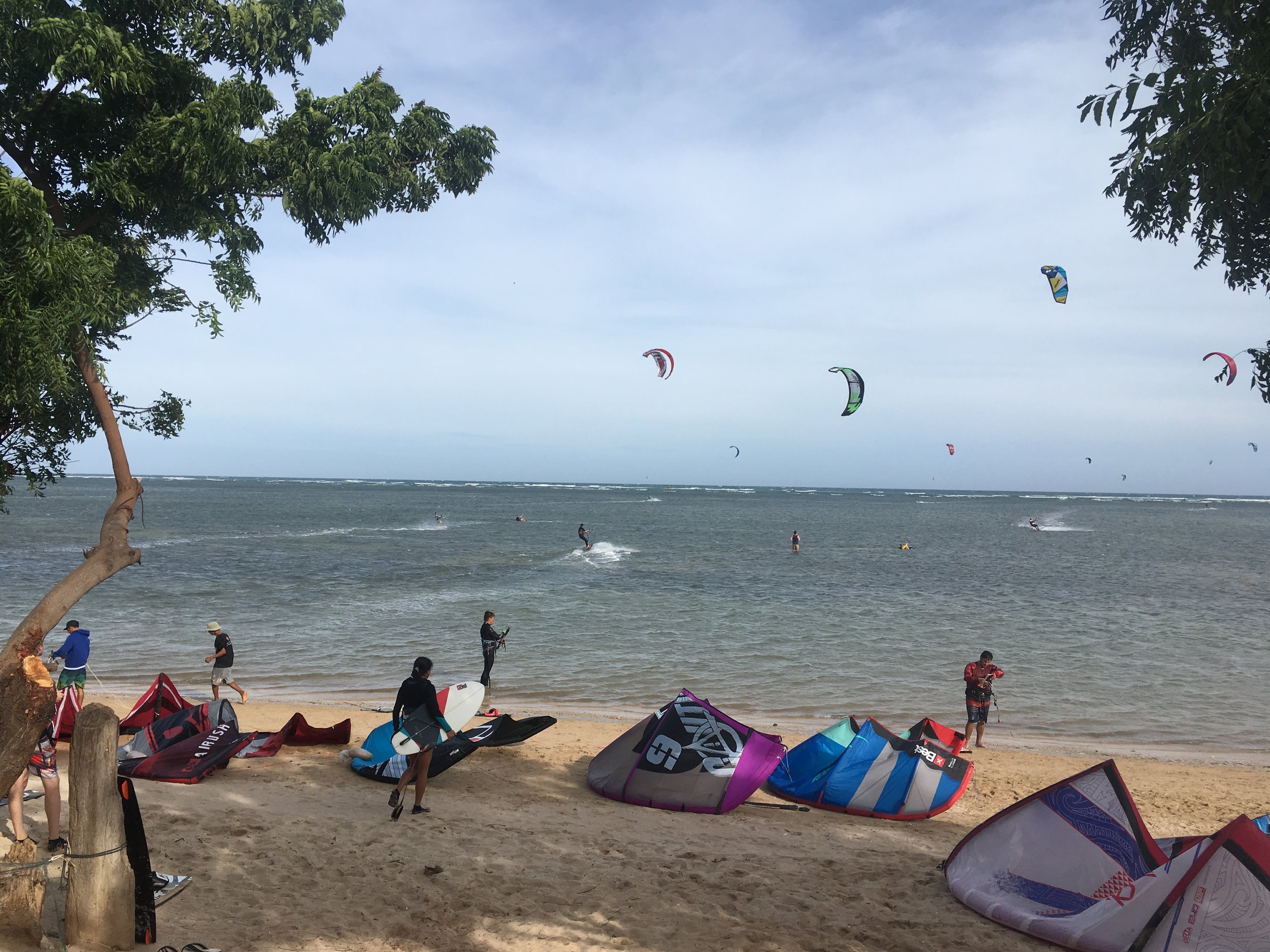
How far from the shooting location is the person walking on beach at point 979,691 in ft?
37.3

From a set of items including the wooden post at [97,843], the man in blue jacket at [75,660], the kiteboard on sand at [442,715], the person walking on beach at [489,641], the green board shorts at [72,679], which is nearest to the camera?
the wooden post at [97,843]

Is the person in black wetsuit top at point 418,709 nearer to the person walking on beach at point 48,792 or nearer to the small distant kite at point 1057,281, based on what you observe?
the person walking on beach at point 48,792

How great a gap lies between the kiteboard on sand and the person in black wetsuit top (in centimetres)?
4

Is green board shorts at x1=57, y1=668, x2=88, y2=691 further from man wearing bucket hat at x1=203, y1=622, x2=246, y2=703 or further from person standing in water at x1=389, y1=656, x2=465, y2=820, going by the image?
person standing in water at x1=389, y1=656, x2=465, y2=820

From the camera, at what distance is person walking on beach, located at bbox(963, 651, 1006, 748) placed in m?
11.4

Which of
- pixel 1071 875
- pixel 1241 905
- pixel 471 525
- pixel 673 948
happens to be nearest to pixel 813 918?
pixel 673 948

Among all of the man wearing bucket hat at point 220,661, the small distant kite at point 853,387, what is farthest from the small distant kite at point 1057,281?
the man wearing bucket hat at point 220,661

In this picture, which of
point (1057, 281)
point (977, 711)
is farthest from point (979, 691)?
point (1057, 281)

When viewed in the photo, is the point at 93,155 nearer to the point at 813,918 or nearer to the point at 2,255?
the point at 2,255

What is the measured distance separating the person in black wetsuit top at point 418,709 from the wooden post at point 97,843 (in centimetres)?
254

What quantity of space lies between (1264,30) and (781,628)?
17.7 m

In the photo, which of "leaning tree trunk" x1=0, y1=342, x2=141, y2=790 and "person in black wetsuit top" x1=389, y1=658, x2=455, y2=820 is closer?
"leaning tree trunk" x1=0, y1=342, x2=141, y2=790

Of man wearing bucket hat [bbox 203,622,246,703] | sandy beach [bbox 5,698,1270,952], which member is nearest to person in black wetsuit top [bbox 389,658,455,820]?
sandy beach [bbox 5,698,1270,952]

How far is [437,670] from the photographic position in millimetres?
15867
